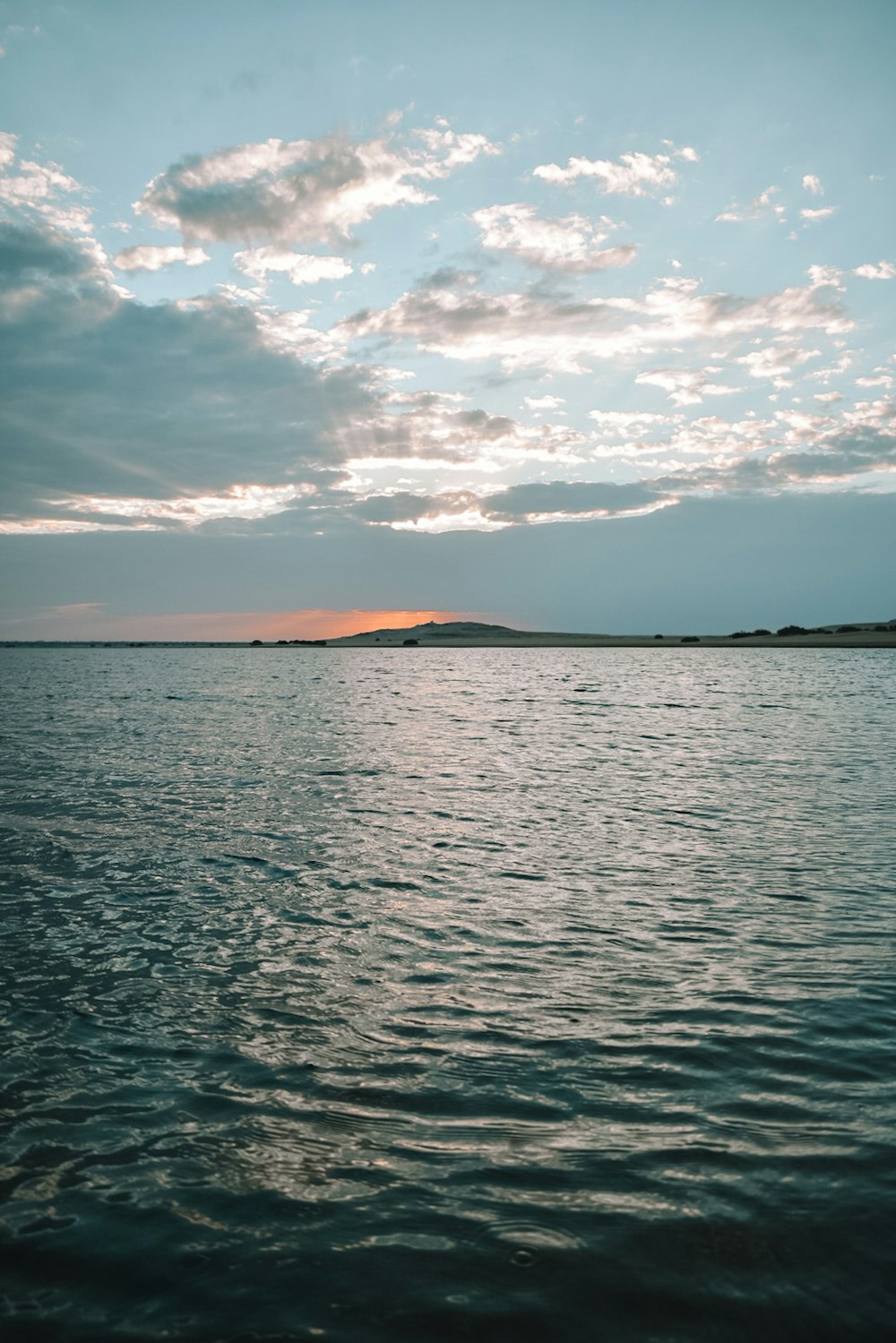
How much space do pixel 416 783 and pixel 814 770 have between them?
12188mm

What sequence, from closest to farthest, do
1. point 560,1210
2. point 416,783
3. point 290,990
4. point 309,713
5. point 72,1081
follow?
point 560,1210 → point 72,1081 → point 290,990 → point 416,783 → point 309,713

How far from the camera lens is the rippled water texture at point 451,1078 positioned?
196 inches

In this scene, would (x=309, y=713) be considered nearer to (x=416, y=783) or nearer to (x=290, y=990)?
(x=416, y=783)

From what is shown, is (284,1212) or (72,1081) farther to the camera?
(72,1081)

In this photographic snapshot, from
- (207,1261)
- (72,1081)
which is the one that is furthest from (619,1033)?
(72,1081)

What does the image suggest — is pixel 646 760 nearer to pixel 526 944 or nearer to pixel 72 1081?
pixel 526 944

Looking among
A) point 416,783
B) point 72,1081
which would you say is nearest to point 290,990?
point 72,1081

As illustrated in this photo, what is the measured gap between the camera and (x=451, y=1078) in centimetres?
750

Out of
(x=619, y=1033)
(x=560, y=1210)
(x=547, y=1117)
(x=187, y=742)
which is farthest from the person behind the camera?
(x=187, y=742)

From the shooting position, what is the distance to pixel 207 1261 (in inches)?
206

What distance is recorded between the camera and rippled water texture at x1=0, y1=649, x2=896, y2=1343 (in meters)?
4.98

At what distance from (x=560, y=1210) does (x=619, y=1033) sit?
288 cm

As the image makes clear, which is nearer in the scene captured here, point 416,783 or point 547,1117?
point 547,1117

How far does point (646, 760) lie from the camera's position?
29469 mm
